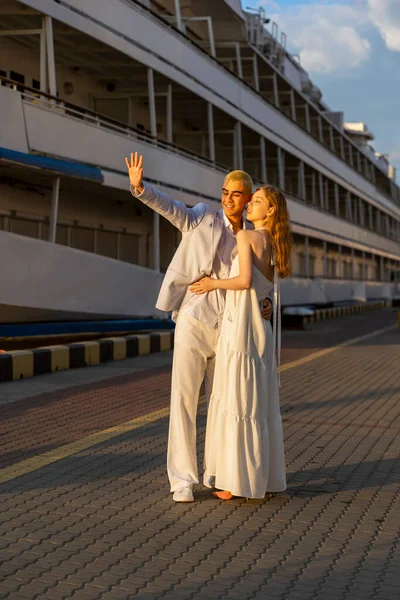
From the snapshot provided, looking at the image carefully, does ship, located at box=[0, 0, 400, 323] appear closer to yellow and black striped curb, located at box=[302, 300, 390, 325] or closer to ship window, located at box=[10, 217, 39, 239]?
ship window, located at box=[10, 217, 39, 239]

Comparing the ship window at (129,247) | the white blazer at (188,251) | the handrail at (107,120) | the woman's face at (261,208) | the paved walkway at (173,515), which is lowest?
the paved walkway at (173,515)

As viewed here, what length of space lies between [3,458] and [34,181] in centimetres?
973

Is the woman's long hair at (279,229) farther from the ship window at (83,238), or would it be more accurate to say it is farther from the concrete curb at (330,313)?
the concrete curb at (330,313)

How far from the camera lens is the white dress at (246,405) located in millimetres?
5750

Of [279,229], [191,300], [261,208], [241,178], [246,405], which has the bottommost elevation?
[246,405]

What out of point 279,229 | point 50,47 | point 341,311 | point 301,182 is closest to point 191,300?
point 279,229

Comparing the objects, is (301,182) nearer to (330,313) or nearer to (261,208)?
(330,313)

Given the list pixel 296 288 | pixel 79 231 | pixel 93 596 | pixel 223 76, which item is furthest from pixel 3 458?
pixel 296 288

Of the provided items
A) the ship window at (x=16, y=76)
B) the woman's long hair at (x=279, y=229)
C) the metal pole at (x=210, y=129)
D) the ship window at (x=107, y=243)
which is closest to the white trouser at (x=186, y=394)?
the woman's long hair at (x=279, y=229)

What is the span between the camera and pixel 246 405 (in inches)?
228

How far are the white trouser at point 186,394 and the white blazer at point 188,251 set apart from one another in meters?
0.16

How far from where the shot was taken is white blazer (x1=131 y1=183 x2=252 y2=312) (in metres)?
6.03

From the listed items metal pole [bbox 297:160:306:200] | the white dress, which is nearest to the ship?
metal pole [bbox 297:160:306:200]

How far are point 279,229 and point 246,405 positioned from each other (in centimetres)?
106
